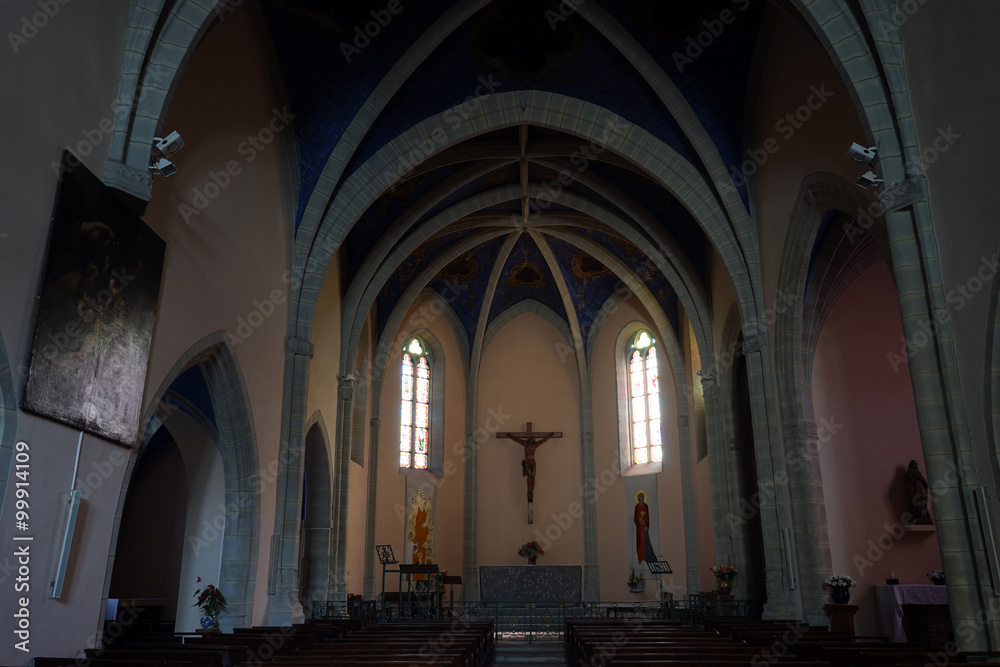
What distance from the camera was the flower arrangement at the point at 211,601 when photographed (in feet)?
36.4

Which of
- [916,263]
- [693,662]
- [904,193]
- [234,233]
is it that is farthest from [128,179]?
[916,263]

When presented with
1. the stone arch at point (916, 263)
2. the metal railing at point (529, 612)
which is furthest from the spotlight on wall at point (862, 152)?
the metal railing at point (529, 612)

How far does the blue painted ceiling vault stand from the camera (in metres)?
12.8

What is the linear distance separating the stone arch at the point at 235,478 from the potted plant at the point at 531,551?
11672 millimetres

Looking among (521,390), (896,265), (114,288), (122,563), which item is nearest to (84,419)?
(114,288)

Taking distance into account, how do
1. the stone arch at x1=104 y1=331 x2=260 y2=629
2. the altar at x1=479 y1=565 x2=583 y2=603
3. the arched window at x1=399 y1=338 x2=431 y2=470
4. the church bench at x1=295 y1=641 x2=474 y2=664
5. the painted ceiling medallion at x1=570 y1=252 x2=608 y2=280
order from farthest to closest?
the arched window at x1=399 y1=338 x2=431 y2=470 < the painted ceiling medallion at x1=570 y1=252 x2=608 y2=280 < the altar at x1=479 y1=565 x2=583 y2=603 < the stone arch at x1=104 y1=331 x2=260 y2=629 < the church bench at x1=295 y1=641 x2=474 y2=664

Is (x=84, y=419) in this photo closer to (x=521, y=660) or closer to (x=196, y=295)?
(x=196, y=295)

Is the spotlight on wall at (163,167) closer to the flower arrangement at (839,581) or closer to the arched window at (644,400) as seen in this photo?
the flower arrangement at (839,581)

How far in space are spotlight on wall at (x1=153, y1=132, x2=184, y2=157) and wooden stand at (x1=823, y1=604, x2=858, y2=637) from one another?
10.3 m

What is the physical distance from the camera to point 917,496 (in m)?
13.6

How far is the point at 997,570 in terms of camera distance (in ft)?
22.7

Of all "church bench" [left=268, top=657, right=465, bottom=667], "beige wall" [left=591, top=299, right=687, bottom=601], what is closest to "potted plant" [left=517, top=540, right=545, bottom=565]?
"beige wall" [left=591, top=299, right=687, bottom=601]

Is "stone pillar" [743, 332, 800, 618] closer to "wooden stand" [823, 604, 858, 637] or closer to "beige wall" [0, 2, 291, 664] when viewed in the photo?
"wooden stand" [823, 604, 858, 637]

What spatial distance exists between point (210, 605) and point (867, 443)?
35.6ft
